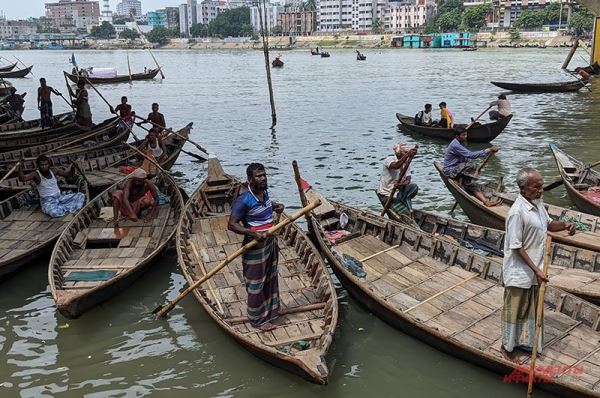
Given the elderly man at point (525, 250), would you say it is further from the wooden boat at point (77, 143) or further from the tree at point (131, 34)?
the tree at point (131, 34)

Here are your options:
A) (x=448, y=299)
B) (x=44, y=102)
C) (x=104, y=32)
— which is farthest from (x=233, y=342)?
(x=104, y=32)

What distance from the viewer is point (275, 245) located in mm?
6523

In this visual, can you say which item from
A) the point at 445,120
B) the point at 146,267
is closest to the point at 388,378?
the point at 146,267

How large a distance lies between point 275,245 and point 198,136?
55.2 feet

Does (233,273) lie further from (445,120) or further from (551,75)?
(551,75)

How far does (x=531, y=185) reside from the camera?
5250mm

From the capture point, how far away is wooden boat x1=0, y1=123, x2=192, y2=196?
12.6m

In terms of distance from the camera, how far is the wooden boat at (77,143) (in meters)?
15.1

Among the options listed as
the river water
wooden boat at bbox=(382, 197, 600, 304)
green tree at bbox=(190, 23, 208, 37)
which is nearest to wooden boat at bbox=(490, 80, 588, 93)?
the river water

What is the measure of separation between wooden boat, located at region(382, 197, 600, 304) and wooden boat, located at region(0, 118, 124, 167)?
9.47 m

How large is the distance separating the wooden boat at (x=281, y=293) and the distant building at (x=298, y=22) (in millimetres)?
154887

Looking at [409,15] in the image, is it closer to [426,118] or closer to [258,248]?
[426,118]

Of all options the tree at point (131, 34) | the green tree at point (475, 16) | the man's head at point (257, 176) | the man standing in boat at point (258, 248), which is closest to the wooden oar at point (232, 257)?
the man standing in boat at point (258, 248)

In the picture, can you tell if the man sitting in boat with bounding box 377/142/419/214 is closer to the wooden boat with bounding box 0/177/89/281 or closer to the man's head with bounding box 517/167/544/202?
the man's head with bounding box 517/167/544/202
